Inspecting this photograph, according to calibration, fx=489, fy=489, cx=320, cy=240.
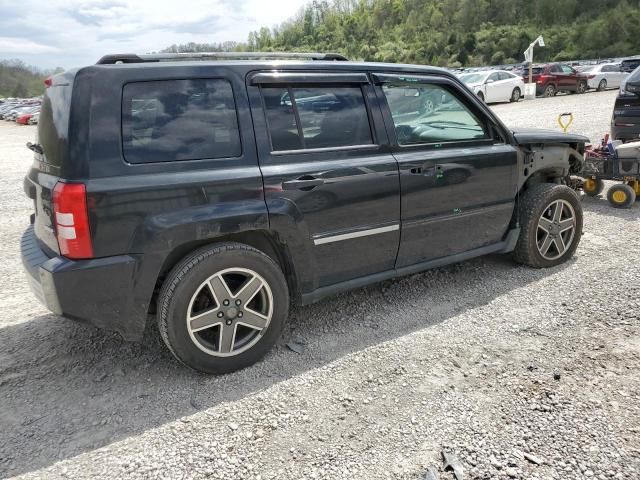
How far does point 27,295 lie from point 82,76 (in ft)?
8.08

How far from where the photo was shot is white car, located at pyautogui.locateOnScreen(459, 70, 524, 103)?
21.7m

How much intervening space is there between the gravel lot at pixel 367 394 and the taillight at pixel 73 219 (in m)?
0.91

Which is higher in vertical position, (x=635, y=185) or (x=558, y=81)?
(x=558, y=81)

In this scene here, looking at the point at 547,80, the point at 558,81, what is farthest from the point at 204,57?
the point at 558,81

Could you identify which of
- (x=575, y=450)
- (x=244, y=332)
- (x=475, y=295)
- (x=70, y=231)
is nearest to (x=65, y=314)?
(x=70, y=231)

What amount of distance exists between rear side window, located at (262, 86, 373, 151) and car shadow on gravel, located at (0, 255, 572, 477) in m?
1.33

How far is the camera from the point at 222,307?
296cm

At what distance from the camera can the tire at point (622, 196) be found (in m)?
6.22

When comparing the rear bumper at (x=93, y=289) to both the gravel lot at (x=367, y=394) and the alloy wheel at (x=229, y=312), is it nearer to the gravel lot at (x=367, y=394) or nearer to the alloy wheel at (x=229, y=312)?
the alloy wheel at (x=229, y=312)

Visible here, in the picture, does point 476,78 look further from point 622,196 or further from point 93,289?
point 93,289

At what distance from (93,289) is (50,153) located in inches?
33.0

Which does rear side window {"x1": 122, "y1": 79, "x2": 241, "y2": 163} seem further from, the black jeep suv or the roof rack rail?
the roof rack rail

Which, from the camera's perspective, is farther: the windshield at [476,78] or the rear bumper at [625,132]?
the windshield at [476,78]

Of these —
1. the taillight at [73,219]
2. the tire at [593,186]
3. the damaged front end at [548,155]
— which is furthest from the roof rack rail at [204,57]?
the tire at [593,186]
